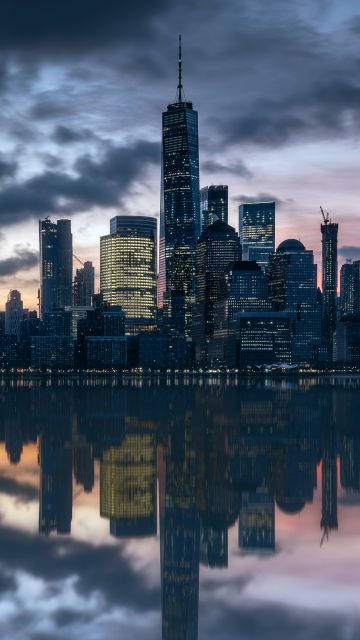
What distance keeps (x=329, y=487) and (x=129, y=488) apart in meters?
7.31

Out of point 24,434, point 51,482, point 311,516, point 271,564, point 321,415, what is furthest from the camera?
point 321,415

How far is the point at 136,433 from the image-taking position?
185 feet

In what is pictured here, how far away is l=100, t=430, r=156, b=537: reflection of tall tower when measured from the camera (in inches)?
1030

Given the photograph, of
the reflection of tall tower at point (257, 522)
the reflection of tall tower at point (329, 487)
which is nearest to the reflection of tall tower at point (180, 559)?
the reflection of tall tower at point (257, 522)

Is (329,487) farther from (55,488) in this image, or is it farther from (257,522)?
(55,488)

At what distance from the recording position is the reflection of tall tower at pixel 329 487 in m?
26.0

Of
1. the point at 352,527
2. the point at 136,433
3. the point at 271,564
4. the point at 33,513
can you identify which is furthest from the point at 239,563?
the point at 136,433

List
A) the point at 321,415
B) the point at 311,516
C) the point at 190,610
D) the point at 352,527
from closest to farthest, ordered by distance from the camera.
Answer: the point at 190,610 → the point at 352,527 → the point at 311,516 → the point at 321,415

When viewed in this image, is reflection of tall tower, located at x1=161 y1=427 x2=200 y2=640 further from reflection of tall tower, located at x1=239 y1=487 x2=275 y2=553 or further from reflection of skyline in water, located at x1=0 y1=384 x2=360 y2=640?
reflection of tall tower, located at x1=239 y1=487 x2=275 y2=553

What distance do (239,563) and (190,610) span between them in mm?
3821

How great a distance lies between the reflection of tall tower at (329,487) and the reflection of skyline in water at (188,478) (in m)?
0.04

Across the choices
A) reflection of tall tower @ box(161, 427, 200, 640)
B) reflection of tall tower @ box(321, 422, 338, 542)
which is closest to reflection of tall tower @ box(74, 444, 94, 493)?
reflection of tall tower @ box(161, 427, 200, 640)

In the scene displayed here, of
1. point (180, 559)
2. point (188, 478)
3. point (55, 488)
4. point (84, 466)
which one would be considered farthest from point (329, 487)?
point (180, 559)

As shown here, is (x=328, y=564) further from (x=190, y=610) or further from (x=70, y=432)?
(x=70, y=432)
